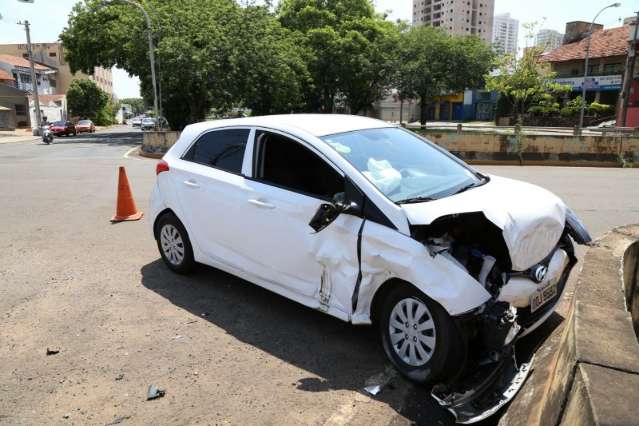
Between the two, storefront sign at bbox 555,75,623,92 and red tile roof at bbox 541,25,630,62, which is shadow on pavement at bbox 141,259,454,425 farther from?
red tile roof at bbox 541,25,630,62

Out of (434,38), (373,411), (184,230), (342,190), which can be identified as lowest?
(373,411)

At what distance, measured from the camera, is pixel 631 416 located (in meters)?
1.85

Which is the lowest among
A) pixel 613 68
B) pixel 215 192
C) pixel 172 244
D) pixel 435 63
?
pixel 172 244

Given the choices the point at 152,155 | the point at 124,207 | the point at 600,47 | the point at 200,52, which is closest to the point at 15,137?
the point at 200,52

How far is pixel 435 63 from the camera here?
42.5 m

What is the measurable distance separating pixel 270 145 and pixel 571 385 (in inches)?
119

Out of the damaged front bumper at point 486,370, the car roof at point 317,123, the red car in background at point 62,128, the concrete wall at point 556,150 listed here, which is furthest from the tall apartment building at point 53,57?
the damaged front bumper at point 486,370

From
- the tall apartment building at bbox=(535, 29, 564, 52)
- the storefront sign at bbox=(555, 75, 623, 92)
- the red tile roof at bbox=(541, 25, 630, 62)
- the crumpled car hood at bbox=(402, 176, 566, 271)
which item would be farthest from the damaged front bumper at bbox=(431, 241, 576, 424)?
the red tile roof at bbox=(541, 25, 630, 62)

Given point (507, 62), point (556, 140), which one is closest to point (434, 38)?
point (507, 62)

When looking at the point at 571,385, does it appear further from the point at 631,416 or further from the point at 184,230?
the point at 184,230

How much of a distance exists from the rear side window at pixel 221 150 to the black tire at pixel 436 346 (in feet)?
6.54

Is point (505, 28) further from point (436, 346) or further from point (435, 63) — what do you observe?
point (436, 346)

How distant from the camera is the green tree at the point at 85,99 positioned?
70.8 m

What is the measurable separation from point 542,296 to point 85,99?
7938cm
